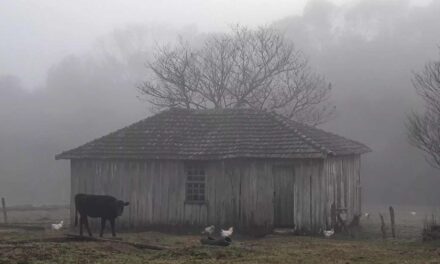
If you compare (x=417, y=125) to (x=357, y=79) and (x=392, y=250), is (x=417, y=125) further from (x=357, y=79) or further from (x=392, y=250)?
(x=357, y=79)

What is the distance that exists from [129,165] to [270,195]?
20.7 feet

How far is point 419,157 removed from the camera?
54.8 metres

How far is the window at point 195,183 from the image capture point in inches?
1111

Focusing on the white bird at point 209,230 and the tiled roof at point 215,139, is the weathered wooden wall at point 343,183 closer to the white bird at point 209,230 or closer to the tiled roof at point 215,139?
the tiled roof at point 215,139

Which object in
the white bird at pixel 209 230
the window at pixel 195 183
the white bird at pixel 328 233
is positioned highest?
the window at pixel 195 183

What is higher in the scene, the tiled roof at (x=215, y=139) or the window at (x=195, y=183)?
the tiled roof at (x=215, y=139)

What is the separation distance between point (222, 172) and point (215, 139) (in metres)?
1.80

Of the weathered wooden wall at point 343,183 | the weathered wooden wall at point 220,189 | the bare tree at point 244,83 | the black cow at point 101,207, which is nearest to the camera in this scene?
the black cow at point 101,207

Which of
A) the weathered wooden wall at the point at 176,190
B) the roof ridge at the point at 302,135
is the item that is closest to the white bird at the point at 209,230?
the weathered wooden wall at the point at 176,190

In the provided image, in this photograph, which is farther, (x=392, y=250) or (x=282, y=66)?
(x=282, y=66)

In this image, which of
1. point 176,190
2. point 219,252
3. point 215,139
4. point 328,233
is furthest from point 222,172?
point 219,252

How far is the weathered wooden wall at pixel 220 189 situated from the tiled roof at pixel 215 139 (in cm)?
46

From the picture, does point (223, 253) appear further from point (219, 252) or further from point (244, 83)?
point (244, 83)

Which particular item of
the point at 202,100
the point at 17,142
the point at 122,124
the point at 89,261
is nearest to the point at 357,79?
the point at 202,100
